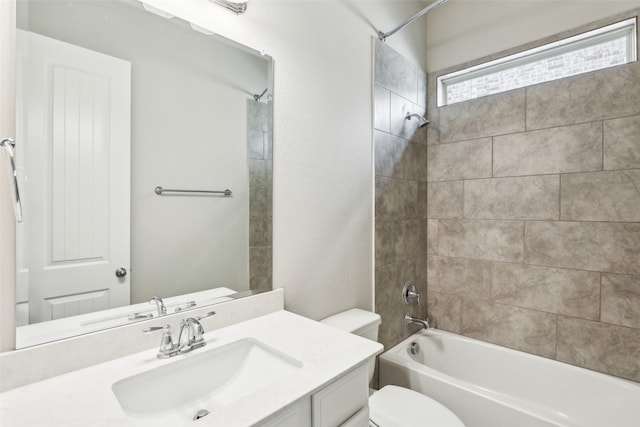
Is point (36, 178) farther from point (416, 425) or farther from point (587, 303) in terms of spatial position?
point (587, 303)

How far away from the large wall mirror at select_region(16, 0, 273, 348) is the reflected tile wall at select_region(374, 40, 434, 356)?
882 mm

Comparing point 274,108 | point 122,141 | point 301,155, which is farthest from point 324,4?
point 122,141

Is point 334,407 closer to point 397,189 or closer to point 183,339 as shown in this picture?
point 183,339

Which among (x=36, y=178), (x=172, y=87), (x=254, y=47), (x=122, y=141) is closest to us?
(x=36, y=178)

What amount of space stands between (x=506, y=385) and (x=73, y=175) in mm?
2567

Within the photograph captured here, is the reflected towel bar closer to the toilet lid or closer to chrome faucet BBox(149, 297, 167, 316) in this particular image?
chrome faucet BBox(149, 297, 167, 316)

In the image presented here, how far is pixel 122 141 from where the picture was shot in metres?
0.98

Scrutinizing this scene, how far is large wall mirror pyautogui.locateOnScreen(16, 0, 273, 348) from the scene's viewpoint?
833 mm

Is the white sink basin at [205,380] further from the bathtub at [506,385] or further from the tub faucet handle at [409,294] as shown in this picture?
the tub faucet handle at [409,294]

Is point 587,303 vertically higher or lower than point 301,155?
lower

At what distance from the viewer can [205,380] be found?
3.12 feet

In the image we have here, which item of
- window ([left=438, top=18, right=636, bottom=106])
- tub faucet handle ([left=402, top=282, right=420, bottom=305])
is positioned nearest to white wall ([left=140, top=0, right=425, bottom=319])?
tub faucet handle ([left=402, top=282, right=420, bottom=305])

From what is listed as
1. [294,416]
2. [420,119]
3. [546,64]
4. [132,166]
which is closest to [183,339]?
[294,416]

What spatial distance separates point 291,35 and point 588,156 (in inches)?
73.1
